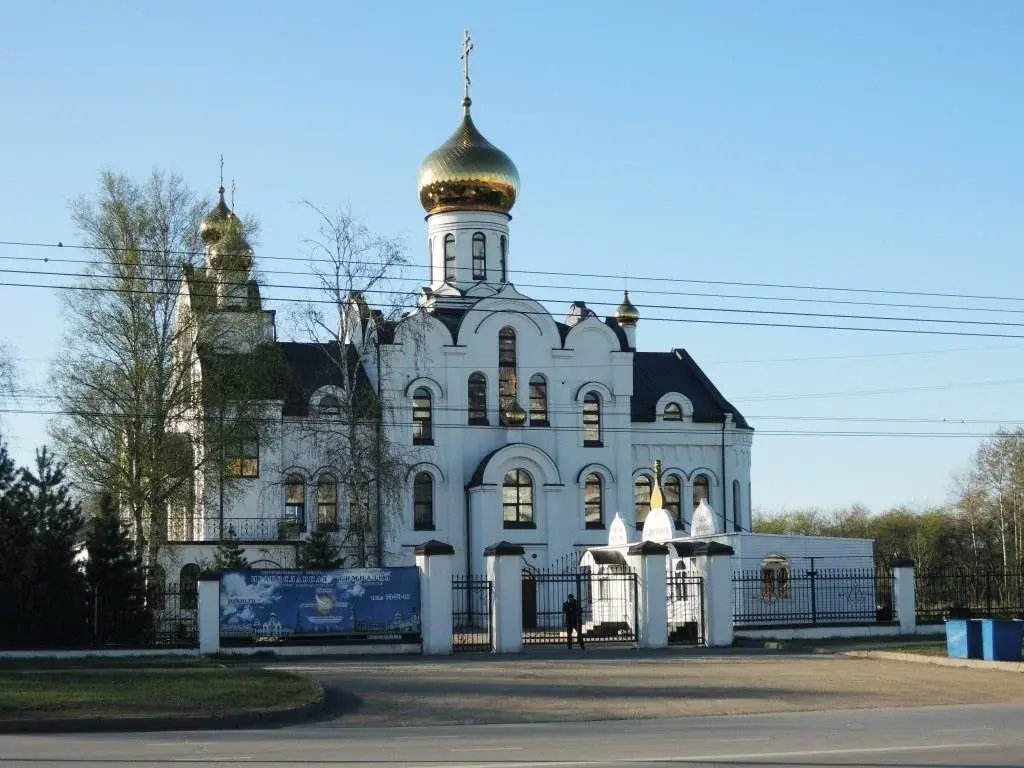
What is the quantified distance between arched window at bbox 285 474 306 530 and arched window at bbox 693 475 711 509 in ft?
45.9

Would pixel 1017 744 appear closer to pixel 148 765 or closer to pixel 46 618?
pixel 148 765

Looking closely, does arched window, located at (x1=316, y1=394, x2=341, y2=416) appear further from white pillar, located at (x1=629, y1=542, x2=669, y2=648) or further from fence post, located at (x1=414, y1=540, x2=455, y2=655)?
white pillar, located at (x1=629, y1=542, x2=669, y2=648)

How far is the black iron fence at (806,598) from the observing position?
34.9 m

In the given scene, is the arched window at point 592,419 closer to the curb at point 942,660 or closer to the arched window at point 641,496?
the arched window at point 641,496

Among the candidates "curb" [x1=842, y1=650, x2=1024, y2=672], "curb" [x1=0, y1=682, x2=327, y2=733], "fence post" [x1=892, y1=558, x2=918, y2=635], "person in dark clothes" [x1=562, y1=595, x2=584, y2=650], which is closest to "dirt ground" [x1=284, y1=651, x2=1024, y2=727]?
"curb" [x1=842, y1=650, x2=1024, y2=672]

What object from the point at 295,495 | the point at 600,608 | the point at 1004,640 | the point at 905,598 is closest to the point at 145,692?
the point at 1004,640

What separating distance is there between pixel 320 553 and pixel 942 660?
16.2 m

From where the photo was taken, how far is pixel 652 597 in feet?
104

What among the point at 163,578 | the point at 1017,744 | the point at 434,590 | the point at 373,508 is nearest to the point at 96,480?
the point at 163,578

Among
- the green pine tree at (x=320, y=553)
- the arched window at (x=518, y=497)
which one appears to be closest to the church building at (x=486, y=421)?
the arched window at (x=518, y=497)

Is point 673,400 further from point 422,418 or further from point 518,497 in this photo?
point 422,418

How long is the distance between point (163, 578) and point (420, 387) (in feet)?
50.2

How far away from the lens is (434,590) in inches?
1193

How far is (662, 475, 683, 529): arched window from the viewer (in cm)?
5131
